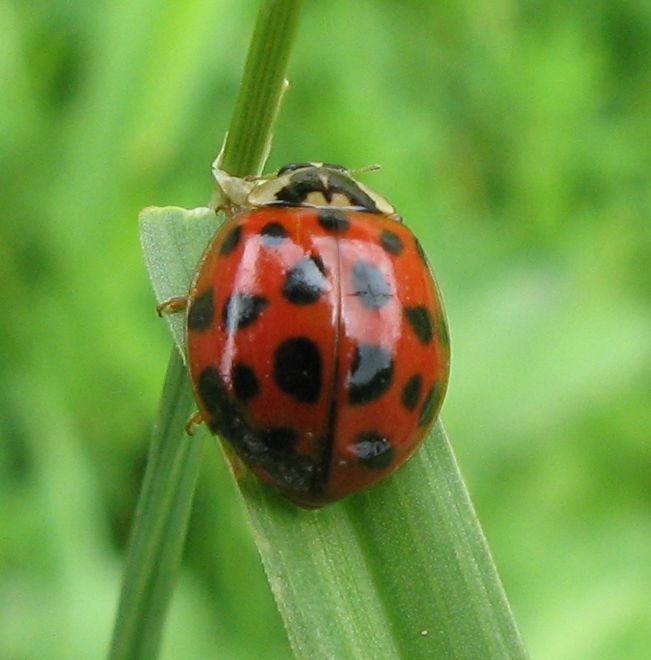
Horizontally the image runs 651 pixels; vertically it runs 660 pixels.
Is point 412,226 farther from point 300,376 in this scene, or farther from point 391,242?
point 300,376

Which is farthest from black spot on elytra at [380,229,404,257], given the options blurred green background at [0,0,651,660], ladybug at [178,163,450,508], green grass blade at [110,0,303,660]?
blurred green background at [0,0,651,660]

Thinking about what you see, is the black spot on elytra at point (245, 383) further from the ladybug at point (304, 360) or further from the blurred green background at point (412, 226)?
the blurred green background at point (412, 226)

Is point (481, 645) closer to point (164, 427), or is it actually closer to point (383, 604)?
point (383, 604)

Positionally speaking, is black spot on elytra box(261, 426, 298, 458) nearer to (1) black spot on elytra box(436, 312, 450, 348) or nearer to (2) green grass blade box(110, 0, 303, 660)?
(2) green grass blade box(110, 0, 303, 660)

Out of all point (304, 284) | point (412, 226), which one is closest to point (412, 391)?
point (304, 284)

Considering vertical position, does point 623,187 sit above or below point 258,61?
below

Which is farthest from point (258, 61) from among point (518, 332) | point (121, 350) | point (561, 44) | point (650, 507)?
point (561, 44)

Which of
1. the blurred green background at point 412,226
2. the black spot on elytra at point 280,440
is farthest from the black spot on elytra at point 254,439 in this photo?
the blurred green background at point 412,226
